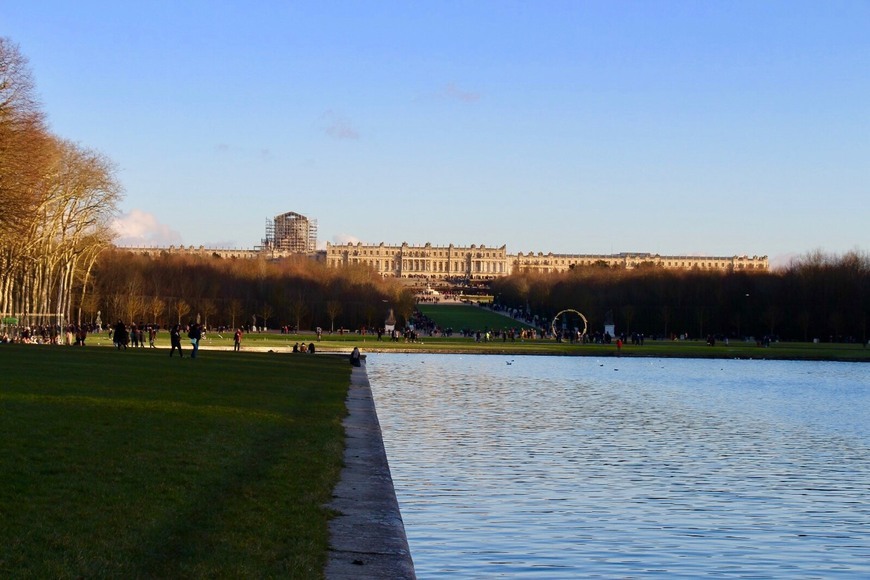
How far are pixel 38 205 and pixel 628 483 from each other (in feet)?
116

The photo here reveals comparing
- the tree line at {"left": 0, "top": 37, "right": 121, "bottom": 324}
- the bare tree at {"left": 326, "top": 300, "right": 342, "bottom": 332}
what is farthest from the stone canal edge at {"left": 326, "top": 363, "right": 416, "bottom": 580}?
the bare tree at {"left": 326, "top": 300, "right": 342, "bottom": 332}

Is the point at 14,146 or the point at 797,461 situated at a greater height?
the point at 14,146

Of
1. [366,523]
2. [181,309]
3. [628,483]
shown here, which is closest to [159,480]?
[366,523]

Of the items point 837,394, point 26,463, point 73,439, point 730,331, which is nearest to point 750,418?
point 837,394

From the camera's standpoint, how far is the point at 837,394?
36.9 metres

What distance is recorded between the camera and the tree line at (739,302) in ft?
306

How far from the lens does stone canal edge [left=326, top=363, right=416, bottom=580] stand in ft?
30.4

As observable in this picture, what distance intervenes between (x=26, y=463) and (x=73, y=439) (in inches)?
88.0

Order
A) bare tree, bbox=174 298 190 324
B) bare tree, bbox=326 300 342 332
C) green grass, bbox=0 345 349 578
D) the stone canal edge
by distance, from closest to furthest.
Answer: green grass, bbox=0 345 349 578, the stone canal edge, bare tree, bbox=174 298 190 324, bare tree, bbox=326 300 342 332

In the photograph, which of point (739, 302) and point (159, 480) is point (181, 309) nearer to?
point (739, 302)

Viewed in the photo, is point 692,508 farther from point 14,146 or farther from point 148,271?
point 148,271

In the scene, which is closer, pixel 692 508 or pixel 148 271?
pixel 692 508

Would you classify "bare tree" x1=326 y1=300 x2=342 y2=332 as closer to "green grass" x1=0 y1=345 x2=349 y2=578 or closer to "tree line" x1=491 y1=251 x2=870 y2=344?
"tree line" x1=491 y1=251 x2=870 y2=344

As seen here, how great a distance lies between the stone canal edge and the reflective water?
15.4 inches
